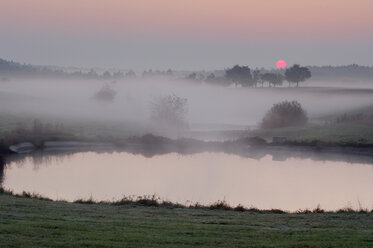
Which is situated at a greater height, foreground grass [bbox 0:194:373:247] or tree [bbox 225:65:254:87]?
tree [bbox 225:65:254:87]

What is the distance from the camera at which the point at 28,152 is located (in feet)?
156

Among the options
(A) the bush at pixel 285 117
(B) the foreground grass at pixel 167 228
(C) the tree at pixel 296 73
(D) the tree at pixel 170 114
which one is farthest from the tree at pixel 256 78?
(B) the foreground grass at pixel 167 228

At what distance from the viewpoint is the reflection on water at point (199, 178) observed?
2597cm

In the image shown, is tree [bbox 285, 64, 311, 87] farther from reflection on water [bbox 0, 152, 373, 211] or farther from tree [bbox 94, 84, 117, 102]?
reflection on water [bbox 0, 152, 373, 211]

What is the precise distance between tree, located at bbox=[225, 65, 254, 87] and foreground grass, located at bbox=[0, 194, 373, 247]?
13656 cm

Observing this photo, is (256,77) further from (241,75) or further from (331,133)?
(331,133)

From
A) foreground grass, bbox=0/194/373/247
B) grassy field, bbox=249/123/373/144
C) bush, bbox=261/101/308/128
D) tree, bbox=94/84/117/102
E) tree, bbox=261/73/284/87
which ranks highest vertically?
tree, bbox=261/73/284/87

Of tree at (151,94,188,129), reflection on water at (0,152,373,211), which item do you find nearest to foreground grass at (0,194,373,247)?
reflection on water at (0,152,373,211)

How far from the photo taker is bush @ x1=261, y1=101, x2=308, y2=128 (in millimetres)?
74575

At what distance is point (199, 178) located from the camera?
3331 cm

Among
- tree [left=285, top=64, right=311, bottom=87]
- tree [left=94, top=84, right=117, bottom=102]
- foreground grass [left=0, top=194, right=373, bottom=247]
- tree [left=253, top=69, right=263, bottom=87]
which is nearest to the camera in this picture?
foreground grass [left=0, top=194, right=373, bottom=247]

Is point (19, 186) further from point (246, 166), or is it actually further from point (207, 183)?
point (246, 166)

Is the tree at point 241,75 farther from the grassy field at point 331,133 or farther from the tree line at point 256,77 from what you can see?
the grassy field at point 331,133

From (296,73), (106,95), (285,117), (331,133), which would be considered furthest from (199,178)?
(296,73)
